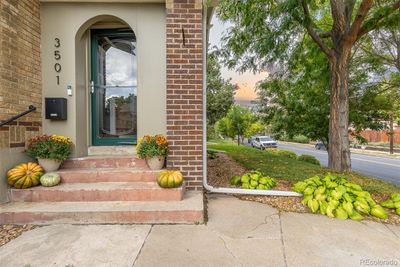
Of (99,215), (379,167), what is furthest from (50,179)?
(379,167)

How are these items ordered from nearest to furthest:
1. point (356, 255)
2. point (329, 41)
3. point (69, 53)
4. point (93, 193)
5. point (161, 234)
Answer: point (356, 255), point (161, 234), point (93, 193), point (69, 53), point (329, 41)

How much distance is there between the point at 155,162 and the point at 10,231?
1.86 metres

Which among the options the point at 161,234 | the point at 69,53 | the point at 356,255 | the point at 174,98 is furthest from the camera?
the point at 69,53

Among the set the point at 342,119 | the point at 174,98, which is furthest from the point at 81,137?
the point at 342,119

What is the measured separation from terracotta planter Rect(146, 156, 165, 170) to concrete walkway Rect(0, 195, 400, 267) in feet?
Result: 3.47

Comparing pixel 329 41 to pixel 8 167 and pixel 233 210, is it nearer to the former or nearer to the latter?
pixel 233 210

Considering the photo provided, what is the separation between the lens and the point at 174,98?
376 centimetres

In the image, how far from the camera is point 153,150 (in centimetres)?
371

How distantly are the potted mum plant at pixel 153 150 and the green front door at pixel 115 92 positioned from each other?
93 cm

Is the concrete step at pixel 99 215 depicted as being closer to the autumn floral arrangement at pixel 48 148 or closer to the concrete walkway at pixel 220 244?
the concrete walkway at pixel 220 244

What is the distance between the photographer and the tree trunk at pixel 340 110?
19.9 feet

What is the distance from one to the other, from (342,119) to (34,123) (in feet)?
20.8

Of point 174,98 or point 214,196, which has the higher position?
point 174,98

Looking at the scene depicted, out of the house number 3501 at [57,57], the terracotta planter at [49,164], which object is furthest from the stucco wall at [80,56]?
the terracotta planter at [49,164]
